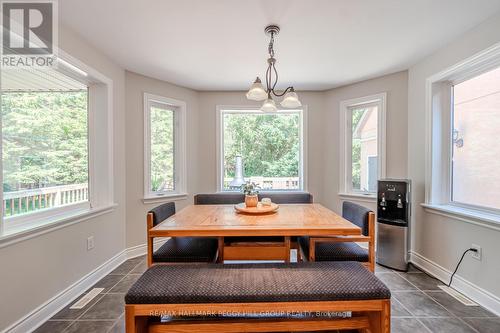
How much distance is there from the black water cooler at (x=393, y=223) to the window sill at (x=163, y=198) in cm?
267

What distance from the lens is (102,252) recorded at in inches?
101

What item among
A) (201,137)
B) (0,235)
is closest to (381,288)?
(0,235)

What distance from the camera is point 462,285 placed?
86.0 inches

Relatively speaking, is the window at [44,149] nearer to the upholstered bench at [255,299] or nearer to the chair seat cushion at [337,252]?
the upholstered bench at [255,299]

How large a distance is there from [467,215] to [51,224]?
3.56m

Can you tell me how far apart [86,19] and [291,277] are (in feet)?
8.28

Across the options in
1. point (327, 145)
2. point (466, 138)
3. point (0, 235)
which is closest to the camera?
point (0, 235)

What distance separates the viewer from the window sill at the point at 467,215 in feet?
6.37


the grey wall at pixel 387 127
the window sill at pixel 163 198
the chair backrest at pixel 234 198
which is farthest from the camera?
the window sill at pixel 163 198

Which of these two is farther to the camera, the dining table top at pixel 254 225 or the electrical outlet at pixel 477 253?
the electrical outlet at pixel 477 253

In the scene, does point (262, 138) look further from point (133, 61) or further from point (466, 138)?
point (466, 138)

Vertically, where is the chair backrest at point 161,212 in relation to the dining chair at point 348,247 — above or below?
above

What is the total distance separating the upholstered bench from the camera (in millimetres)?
1274
